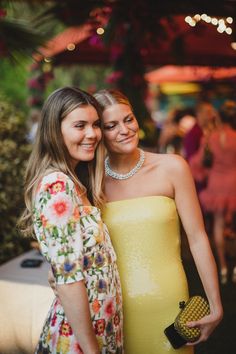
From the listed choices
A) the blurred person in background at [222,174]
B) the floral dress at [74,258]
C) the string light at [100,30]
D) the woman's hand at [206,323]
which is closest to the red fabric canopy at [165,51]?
the string light at [100,30]

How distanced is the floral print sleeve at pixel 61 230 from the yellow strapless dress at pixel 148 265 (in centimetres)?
50

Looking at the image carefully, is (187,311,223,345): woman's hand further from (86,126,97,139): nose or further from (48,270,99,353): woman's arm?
(86,126,97,139): nose

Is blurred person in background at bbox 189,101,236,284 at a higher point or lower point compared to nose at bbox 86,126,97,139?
lower

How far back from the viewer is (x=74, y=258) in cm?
181

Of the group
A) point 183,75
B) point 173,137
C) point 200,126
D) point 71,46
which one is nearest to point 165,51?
point 200,126

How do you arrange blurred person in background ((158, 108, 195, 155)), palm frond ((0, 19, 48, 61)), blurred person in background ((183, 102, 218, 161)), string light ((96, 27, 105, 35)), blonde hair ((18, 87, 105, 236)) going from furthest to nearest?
blurred person in background ((158, 108, 195, 155)) → blurred person in background ((183, 102, 218, 161)) → string light ((96, 27, 105, 35)) → palm frond ((0, 19, 48, 61)) → blonde hair ((18, 87, 105, 236))

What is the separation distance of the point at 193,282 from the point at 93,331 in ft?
8.84

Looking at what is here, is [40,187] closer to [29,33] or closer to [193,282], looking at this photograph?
[193,282]

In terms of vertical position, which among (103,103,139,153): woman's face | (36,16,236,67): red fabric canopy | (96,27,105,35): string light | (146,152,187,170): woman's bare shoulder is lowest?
(146,152,187,170): woman's bare shoulder

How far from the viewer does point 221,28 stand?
4812 millimetres

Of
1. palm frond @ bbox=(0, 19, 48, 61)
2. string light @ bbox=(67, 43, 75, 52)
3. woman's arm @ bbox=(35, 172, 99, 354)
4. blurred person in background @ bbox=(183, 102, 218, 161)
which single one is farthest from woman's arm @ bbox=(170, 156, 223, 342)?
string light @ bbox=(67, 43, 75, 52)

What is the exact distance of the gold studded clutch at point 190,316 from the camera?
2.17 metres

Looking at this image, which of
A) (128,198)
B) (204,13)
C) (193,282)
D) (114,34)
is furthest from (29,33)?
(128,198)

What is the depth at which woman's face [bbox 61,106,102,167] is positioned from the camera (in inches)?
78.3
